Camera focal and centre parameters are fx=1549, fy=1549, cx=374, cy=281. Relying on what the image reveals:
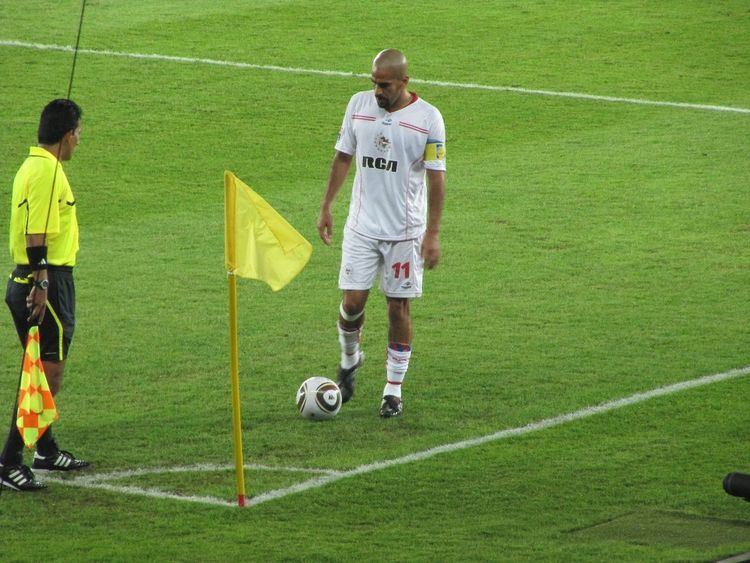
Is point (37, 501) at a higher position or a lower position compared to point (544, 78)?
lower

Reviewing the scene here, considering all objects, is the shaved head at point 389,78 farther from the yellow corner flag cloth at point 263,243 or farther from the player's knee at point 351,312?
the yellow corner flag cloth at point 263,243

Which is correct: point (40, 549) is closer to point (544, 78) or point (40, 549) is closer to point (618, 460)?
point (618, 460)

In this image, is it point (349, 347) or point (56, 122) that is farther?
point (349, 347)

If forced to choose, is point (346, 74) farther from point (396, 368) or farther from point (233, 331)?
point (233, 331)

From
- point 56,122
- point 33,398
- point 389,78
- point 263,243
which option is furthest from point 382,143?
point 33,398

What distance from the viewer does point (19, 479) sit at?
316 inches

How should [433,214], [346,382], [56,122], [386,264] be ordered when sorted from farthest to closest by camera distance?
[346,382], [386,264], [433,214], [56,122]

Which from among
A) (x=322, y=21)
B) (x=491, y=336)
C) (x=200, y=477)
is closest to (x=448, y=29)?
(x=322, y=21)

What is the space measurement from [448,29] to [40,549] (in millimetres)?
17379

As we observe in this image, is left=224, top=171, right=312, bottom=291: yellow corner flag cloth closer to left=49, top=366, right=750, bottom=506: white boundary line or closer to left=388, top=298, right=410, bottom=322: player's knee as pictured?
left=49, top=366, right=750, bottom=506: white boundary line

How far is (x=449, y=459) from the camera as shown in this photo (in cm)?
857

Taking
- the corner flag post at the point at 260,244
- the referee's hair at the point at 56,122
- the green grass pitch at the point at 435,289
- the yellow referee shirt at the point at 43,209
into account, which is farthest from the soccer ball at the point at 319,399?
the referee's hair at the point at 56,122

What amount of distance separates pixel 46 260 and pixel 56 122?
0.75 m

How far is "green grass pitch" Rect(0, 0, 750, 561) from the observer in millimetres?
7594
